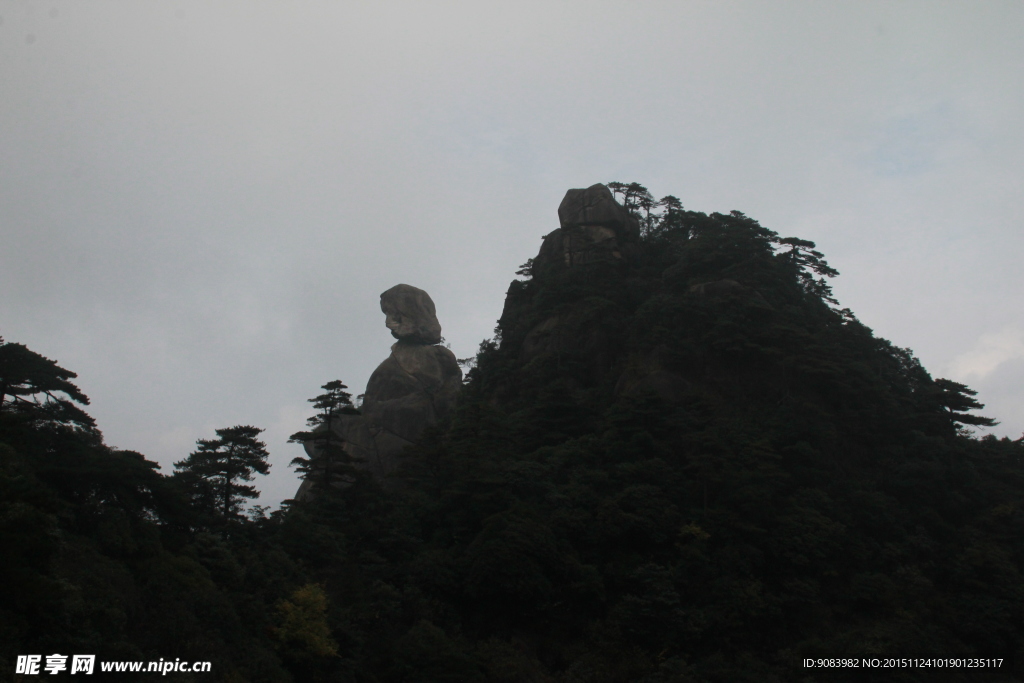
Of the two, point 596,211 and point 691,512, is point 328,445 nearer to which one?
point 691,512

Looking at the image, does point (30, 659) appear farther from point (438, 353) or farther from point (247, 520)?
point (438, 353)

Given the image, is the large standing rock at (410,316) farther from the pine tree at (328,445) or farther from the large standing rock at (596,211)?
the pine tree at (328,445)

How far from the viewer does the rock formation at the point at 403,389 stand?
49500 millimetres

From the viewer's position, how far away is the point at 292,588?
21234 millimetres

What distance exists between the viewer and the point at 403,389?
5459 cm

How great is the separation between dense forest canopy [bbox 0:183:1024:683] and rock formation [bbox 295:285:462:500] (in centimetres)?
997

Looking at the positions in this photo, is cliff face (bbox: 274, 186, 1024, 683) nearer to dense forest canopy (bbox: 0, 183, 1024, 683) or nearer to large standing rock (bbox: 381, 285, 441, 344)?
dense forest canopy (bbox: 0, 183, 1024, 683)

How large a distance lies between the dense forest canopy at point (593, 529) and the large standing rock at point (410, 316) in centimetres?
1915

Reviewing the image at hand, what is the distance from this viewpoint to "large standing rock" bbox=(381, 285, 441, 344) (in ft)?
192

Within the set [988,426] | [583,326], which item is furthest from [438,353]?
[988,426]

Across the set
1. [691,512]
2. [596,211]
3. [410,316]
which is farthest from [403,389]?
[691,512]

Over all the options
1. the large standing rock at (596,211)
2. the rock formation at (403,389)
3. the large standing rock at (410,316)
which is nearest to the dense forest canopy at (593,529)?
the rock formation at (403,389)

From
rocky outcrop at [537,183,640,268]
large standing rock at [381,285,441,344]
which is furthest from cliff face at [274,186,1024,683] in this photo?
large standing rock at [381,285,441,344]

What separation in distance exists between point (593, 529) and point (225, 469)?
13819mm
